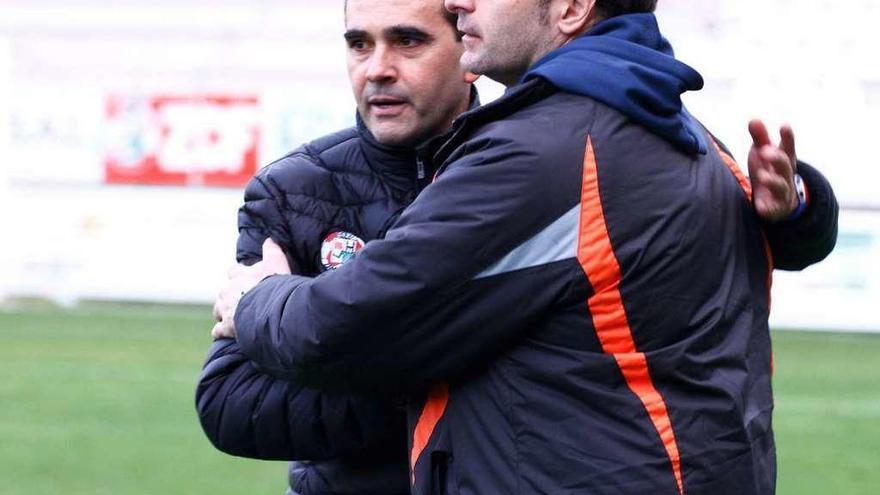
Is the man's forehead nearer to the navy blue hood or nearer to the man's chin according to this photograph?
the man's chin

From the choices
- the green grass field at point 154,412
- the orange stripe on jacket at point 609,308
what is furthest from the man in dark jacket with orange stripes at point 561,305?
the green grass field at point 154,412

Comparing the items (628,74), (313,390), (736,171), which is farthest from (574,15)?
(313,390)

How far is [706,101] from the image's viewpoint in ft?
46.9

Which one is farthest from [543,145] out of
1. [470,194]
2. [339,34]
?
[339,34]

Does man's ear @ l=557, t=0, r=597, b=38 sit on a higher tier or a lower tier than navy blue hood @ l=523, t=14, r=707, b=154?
higher

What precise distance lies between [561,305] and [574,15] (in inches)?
21.7

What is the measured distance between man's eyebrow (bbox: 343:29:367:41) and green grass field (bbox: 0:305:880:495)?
4.53 metres

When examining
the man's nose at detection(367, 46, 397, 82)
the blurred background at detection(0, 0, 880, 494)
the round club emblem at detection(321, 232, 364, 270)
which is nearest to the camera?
the round club emblem at detection(321, 232, 364, 270)

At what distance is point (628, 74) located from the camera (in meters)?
2.83

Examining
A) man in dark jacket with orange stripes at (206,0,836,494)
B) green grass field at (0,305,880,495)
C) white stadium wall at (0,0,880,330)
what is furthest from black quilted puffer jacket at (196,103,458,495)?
white stadium wall at (0,0,880,330)

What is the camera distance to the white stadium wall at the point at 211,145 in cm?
1382

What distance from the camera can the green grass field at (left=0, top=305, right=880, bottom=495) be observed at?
316 inches

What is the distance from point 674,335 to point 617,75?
0.45 m

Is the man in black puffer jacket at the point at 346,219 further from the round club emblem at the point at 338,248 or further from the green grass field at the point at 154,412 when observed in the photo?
the green grass field at the point at 154,412
